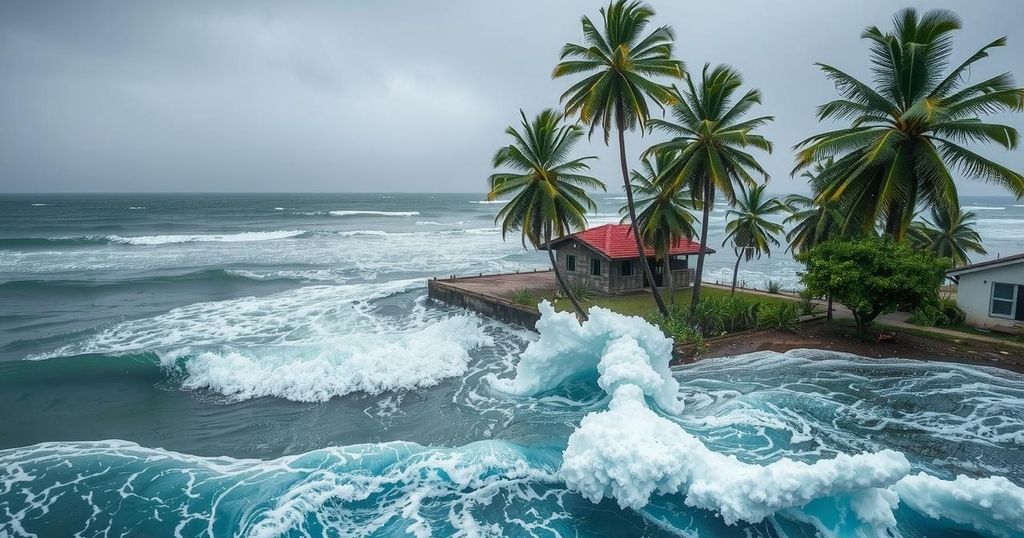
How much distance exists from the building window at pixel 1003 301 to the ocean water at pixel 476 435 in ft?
15.0

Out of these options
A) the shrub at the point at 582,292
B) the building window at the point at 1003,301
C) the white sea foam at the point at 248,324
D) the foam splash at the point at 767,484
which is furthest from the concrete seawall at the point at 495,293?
the building window at the point at 1003,301

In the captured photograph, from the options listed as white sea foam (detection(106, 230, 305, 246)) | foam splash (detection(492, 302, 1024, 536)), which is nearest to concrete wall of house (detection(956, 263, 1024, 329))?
foam splash (detection(492, 302, 1024, 536))

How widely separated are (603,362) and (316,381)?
8384 millimetres

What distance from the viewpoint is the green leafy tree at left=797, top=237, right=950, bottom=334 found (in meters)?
15.1

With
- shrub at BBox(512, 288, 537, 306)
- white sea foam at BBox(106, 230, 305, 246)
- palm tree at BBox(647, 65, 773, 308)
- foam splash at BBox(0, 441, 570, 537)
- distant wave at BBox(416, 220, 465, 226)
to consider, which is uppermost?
palm tree at BBox(647, 65, 773, 308)

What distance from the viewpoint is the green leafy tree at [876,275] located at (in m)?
15.1

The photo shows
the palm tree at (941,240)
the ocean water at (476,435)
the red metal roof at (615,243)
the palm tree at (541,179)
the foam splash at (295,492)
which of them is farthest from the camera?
the red metal roof at (615,243)

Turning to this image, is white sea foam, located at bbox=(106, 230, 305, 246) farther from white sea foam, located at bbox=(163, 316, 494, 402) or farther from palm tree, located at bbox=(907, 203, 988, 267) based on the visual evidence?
palm tree, located at bbox=(907, 203, 988, 267)

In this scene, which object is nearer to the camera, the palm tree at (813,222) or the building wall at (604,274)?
the palm tree at (813,222)

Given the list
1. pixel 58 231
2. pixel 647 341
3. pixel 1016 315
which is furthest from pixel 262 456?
pixel 58 231

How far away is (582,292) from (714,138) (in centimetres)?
909

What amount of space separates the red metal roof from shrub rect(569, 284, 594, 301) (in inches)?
69.3

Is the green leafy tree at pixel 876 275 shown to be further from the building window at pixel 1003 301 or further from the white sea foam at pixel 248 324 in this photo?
the white sea foam at pixel 248 324

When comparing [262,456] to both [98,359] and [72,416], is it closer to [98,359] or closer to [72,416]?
[72,416]
